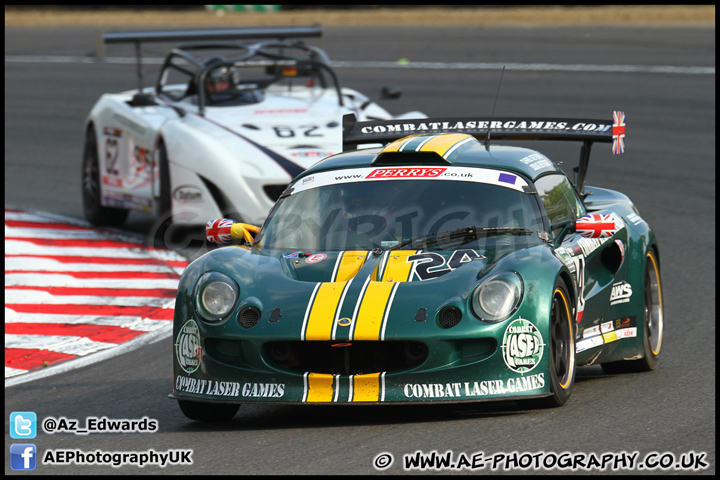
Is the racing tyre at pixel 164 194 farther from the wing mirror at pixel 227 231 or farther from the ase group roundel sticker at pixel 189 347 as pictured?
the ase group roundel sticker at pixel 189 347

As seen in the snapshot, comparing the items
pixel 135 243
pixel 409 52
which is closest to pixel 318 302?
pixel 135 243

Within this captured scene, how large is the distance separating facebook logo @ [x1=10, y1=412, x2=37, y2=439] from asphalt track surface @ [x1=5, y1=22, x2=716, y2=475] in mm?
74

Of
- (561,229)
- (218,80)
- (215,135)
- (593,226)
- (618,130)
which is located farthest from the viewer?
(218,80)

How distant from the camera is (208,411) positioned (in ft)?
18.6

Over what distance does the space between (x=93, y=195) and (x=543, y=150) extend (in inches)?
240

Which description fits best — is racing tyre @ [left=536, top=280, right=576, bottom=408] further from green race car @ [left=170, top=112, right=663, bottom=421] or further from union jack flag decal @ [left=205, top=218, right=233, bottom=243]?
union jack flag decal @ [left=205, top=218, right=233, bottom=243]

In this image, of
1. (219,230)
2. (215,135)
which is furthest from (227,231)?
(215,135)

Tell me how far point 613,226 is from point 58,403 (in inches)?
118

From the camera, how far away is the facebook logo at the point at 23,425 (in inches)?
220

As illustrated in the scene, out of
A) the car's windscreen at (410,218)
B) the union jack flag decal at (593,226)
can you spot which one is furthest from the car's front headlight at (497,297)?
the union jack flag decal at (593,226)

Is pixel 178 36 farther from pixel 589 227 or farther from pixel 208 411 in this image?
pixel 208 411

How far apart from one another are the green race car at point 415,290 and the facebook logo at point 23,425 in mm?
714

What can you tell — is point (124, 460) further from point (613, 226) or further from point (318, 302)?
point (613, 226)

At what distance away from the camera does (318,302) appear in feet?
17.7
